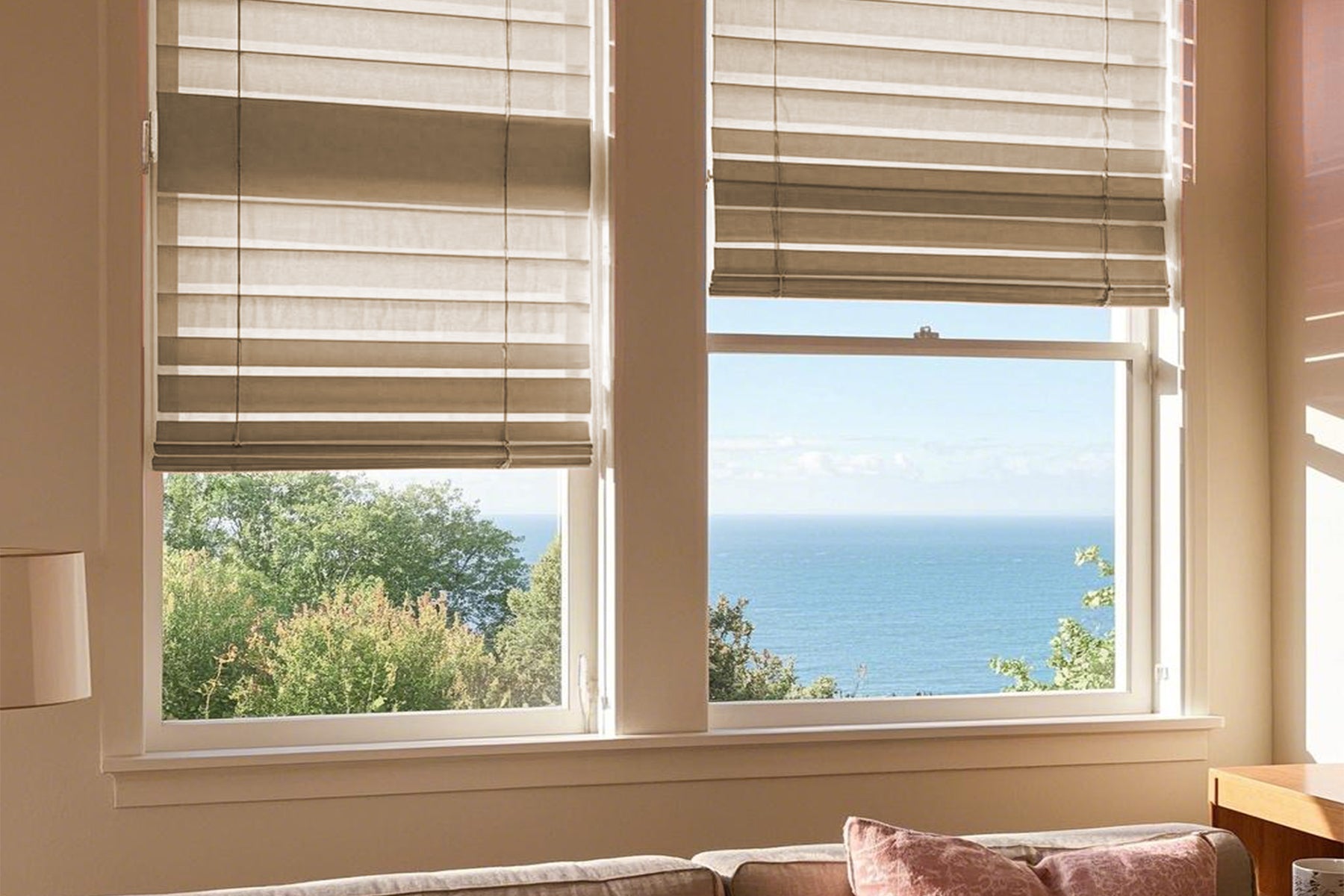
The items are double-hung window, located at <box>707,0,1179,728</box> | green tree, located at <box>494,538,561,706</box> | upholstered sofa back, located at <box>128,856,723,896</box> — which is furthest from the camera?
double-hung window, located at <box>707,0,1179,728</box>

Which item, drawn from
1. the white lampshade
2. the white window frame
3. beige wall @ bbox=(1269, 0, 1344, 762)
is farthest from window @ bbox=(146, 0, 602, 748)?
beige wall @ bbox=(1269, 0, 1344, 762)

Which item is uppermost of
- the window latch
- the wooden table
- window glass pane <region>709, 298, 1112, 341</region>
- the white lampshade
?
the window latch

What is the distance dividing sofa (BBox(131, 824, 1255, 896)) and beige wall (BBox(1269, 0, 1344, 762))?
1.26 meters

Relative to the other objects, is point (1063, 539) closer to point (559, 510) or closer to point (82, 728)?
point (559, 510)

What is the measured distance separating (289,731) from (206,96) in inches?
59.6

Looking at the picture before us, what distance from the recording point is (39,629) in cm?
241

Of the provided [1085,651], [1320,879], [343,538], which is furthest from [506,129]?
[1320,879]

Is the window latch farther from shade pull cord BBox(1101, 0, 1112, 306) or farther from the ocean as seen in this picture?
shade pull cord BBox(1101, 0, 1112, 306)

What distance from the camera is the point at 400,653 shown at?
3.42 metres

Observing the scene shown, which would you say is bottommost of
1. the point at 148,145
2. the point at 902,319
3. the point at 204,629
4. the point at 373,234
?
the point at 204,629

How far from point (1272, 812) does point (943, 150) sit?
6.00 feet

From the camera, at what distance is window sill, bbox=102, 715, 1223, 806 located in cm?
317

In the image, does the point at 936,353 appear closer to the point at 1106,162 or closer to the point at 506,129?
the point at 1106,162

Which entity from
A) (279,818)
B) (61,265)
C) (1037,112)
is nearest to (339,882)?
(279,818)
